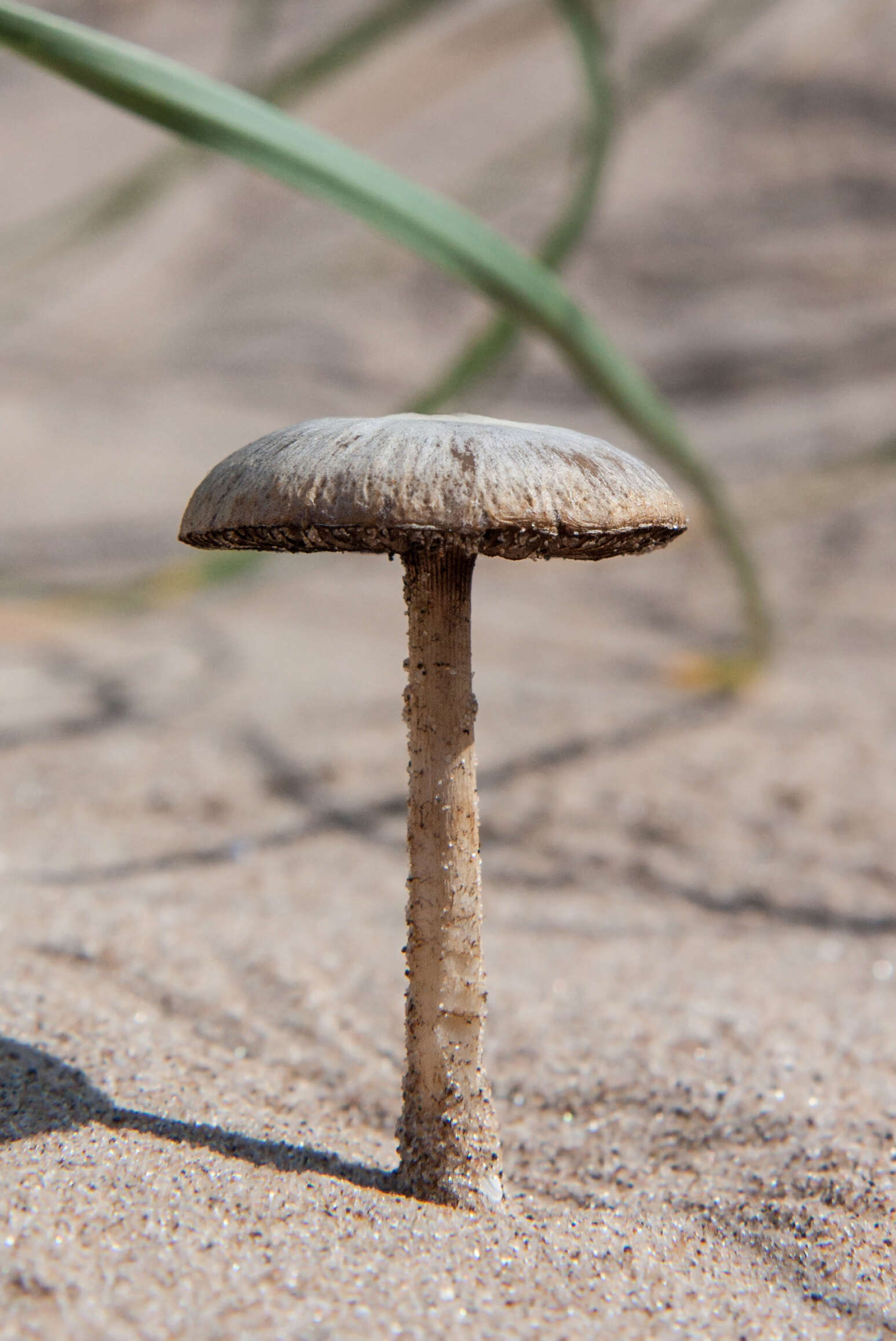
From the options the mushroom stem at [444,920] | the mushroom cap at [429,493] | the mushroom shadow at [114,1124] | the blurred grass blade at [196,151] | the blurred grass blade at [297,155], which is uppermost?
the blurred grass blade at [196,151]

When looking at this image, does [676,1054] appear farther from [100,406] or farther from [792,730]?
[100,406]

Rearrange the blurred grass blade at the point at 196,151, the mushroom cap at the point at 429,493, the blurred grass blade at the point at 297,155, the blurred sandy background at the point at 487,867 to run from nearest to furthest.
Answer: the mushroom cap at the point at 429,493
the blurred sandy background at the point at 487,867
the blurred grass blade at the point at 297,155
the blurred grass blade at the point at 196,151

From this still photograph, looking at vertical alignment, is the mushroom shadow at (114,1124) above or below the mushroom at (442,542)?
below

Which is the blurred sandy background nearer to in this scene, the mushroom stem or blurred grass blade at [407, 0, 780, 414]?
the mushroom stem

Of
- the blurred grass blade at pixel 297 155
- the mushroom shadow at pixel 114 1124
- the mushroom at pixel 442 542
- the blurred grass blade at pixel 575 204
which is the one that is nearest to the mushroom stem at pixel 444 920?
the mushroom at pixel 442 542

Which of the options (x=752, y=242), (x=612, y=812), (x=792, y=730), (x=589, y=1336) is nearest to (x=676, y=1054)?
(x=589, y=1336)

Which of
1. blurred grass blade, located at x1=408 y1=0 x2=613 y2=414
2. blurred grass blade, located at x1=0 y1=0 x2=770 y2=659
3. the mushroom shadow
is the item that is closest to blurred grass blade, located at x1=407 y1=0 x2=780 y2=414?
blurred grass blade, located at x1=408 y1=0 x2=613 y2=414

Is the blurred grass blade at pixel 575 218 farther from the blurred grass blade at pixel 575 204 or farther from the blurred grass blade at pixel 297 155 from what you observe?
the blurred grass blade at pixel 297 155

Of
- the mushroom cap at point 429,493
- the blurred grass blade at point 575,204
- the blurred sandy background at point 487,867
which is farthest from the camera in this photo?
the blurred grass blade at point 575,204
